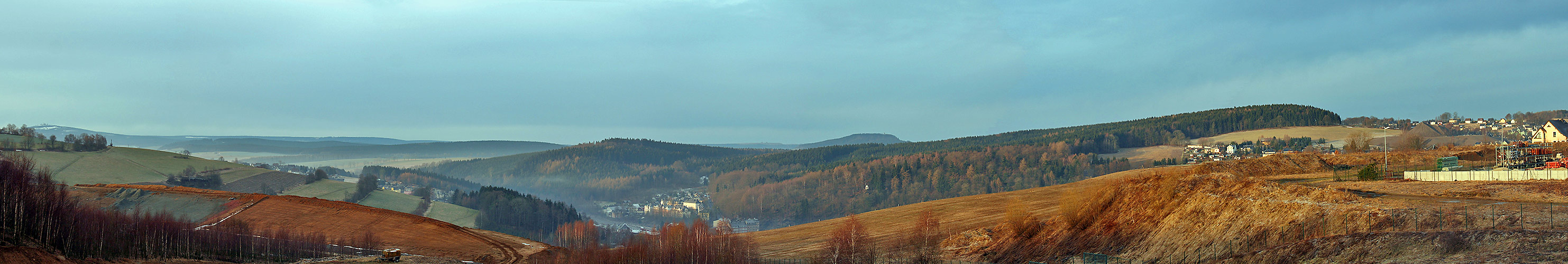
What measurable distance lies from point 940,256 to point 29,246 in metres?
54.0

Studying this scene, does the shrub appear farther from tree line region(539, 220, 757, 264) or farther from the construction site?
tree line region(539, 220, 757, 264)

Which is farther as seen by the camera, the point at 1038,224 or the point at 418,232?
the point at 418,232

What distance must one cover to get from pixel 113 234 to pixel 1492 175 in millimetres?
92343

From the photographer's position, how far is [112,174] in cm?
12475

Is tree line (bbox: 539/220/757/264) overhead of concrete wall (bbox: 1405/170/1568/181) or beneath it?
beneath

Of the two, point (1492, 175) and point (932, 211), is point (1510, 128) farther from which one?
point (1492, 175)

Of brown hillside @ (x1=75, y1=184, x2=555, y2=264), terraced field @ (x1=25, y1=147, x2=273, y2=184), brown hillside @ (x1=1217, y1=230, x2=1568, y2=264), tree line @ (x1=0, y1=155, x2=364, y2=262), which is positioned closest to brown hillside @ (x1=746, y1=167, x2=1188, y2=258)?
brown hillside @ (x1=1217, y1=230, x2=1568, y2=264)

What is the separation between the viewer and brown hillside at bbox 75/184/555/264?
77.4m

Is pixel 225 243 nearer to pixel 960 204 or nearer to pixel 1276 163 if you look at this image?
pixel 960 204

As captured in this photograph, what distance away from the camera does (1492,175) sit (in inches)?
1821

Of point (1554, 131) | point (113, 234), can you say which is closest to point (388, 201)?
point (113, 234)

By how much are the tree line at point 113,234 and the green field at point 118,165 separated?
51.7m

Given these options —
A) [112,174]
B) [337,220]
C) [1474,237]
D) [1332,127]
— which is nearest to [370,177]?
[112,174]

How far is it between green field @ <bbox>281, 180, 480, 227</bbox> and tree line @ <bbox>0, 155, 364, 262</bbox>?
65.3 metres
